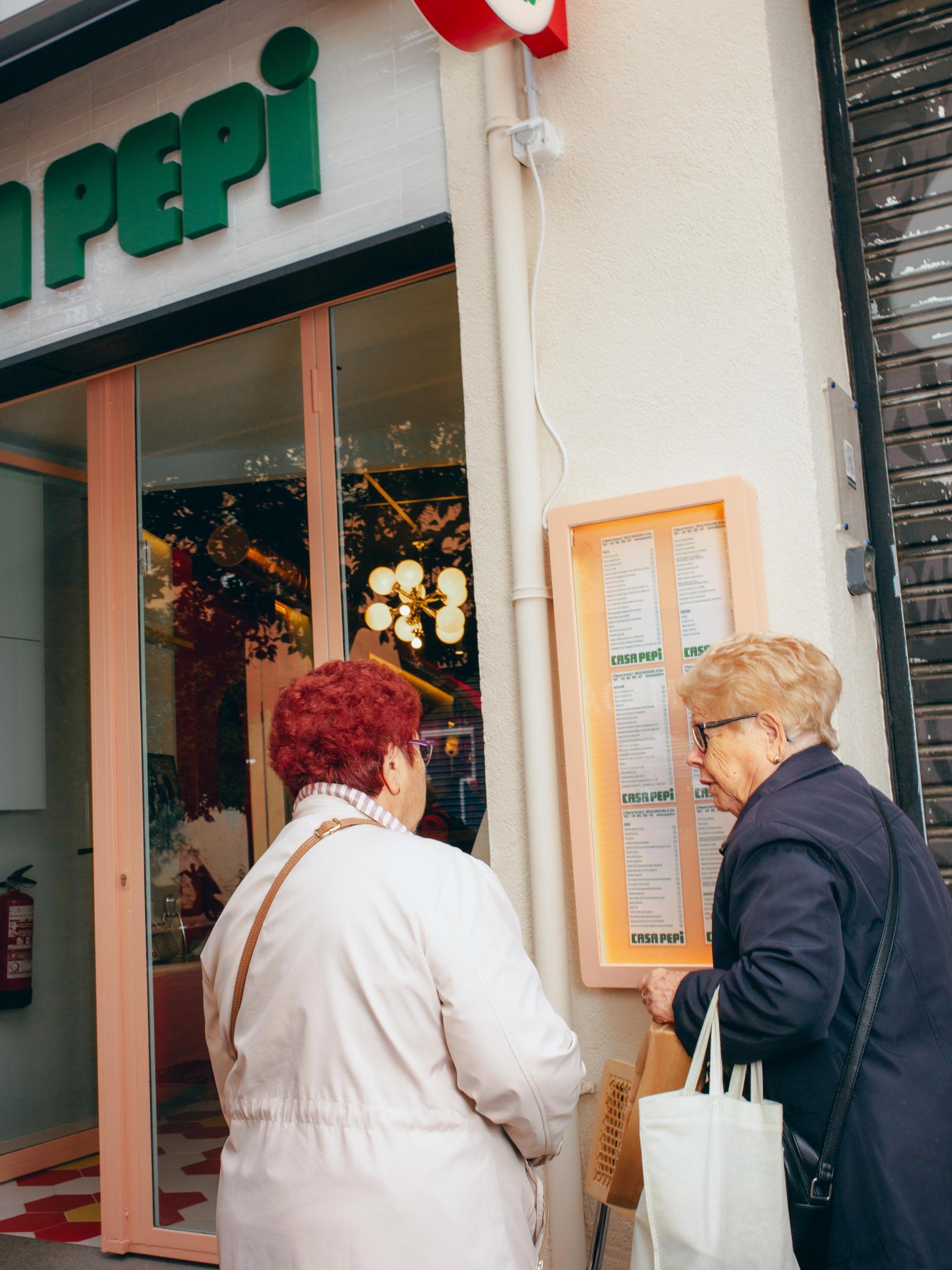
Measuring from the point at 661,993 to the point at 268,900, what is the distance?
0.79m

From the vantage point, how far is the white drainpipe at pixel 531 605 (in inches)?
109

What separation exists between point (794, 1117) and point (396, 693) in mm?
1028

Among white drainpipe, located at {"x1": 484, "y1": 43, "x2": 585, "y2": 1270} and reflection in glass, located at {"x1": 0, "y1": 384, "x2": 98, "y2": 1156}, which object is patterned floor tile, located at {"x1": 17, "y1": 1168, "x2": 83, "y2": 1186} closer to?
reflection in glass, located at {"x1": 0, "y1": 384, "x2": 98, "y2": 1156}

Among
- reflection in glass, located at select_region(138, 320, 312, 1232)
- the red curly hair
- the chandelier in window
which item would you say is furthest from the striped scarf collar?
reflection in glass, located at select_region(138, 320, 312, 1232)

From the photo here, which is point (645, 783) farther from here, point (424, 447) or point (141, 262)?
point (141, 262)

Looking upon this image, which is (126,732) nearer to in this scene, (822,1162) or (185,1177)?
(185,1177)

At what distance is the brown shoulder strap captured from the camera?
1.92 meters

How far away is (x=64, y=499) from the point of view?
5805mm

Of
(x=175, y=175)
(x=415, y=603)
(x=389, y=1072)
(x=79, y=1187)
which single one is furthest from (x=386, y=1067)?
(x=79, y=1187)

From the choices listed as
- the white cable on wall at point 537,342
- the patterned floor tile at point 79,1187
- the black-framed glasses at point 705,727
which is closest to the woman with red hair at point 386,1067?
the black-framed glasses at point 705,727

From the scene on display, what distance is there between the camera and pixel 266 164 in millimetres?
3760

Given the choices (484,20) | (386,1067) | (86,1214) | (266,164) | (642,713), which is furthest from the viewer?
(86,1214)

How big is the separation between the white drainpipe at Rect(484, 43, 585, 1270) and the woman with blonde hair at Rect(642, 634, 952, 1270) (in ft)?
2.48

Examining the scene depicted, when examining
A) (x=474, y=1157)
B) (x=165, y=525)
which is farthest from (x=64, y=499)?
(x=474, y=1157)
